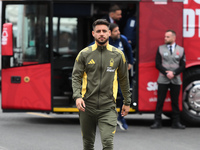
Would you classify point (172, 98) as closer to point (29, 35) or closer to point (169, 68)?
point (169, 68)

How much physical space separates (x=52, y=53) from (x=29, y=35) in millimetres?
574

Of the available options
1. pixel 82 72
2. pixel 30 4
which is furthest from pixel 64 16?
pixel 82 72

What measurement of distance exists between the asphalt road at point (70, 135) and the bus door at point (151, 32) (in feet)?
2.70

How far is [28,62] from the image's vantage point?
31.1ft

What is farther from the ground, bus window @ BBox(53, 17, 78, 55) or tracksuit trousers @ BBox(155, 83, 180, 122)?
bus window @ BBox(53, 17, 78, 55)

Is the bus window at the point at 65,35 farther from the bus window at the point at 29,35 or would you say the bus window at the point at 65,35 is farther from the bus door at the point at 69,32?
the bus window at the point at 29,35

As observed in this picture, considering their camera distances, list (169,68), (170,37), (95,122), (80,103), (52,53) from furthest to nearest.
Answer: (52,53), (169,68), (170,37), (95,122), (80,103)

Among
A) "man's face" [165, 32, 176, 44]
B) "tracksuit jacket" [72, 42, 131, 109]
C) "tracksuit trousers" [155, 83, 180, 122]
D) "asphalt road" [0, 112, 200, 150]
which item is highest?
"man's face" [165, 32, 176, 44]

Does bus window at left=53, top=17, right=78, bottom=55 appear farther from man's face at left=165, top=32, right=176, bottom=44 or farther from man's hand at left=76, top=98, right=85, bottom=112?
man's hand at left=76, top=98, right=85, bottom=112

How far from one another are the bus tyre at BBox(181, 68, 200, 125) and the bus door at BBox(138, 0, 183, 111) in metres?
0.61

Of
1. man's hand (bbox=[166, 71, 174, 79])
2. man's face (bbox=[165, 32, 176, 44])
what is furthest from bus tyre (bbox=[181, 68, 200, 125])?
man's face (bbox=[165, 32, 176, 44])

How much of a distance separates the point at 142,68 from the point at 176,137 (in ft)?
5.33

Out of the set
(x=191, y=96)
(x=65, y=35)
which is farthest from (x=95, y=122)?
(x=65, y=35)

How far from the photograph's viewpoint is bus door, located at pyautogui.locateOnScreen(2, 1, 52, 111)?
30.9ft
